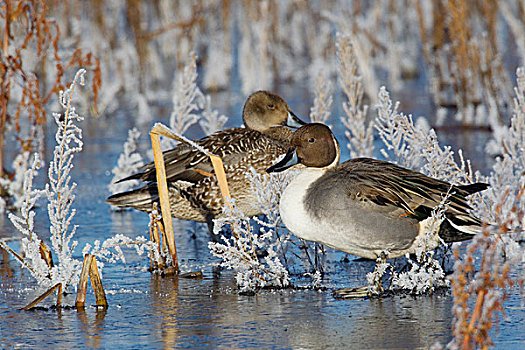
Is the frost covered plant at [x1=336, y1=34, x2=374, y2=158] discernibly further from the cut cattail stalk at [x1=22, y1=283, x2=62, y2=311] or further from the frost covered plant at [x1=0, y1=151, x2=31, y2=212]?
the cut cattail stalk at [x1=22, y1=283, x2=62, y2=311]

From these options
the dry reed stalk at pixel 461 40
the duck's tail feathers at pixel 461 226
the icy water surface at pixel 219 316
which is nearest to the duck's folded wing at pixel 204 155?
the icy water surface at pixel 219 316

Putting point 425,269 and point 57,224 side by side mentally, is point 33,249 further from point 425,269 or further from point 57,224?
point 425,269

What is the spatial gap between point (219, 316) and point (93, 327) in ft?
1.83

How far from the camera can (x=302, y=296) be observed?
423cm

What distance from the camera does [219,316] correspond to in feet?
12.9

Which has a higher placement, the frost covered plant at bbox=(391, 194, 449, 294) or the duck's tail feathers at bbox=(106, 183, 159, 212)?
the duck's tail feathers at bbox=(106, 183, 159, 212)

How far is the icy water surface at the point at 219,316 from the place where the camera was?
353 cm

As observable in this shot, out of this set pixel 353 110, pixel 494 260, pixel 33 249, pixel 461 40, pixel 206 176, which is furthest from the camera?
pixel 461 40

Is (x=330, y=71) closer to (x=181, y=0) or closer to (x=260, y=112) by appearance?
(x=181, y=0)

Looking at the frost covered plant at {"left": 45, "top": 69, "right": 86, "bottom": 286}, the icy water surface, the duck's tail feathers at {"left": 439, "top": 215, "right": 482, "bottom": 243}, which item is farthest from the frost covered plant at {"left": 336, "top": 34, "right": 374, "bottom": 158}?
the frost covered plant at {"left": 45, "top": 69, "right": 86, "bottom": 286}

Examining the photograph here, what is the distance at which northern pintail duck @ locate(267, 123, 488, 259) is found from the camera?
13.7 ft

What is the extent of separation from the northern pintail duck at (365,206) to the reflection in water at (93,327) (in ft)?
3.27

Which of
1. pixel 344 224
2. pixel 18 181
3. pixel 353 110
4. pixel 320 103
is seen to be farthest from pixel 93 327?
pixel 320 103

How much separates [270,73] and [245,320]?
9.65m
